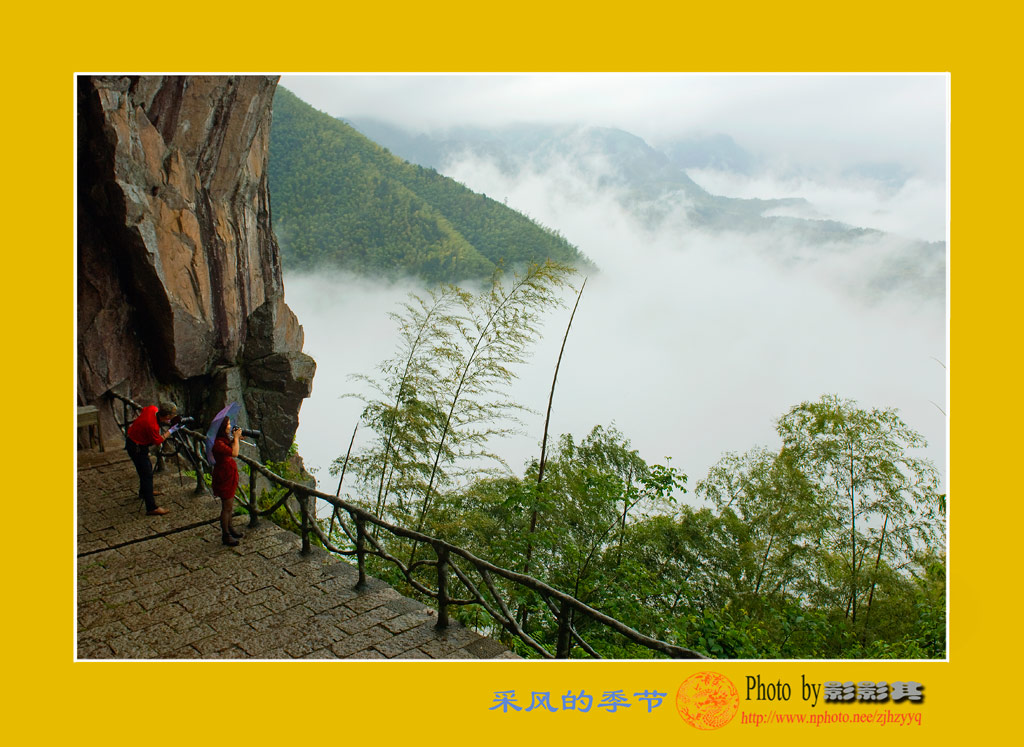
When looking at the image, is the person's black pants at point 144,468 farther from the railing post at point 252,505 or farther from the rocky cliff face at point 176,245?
the rocky cliff face at point 176,245

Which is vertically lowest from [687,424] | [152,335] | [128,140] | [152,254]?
[687,424]

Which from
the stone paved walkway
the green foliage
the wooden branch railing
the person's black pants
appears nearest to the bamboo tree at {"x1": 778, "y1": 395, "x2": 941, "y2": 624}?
the green foliage

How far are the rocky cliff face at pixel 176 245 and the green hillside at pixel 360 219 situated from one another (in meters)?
19.6

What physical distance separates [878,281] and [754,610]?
40.4 metres

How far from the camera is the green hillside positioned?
3381 centimetres

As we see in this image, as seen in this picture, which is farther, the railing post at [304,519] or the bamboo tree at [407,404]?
the bamboo tree at [407,404]

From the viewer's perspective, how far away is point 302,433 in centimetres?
3556

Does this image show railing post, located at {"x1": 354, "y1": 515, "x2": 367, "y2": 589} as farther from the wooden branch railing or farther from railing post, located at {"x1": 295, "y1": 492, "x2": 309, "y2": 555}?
railing post, located at {"x1": 295, "y1": 492, "x2": 309, "y2": 555}

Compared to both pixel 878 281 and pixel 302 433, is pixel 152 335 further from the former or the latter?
pixel 878 281

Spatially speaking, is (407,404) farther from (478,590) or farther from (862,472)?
(862,472)

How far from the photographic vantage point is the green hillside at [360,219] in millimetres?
33812

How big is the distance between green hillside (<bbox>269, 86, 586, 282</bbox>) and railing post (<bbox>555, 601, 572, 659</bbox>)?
2813cm

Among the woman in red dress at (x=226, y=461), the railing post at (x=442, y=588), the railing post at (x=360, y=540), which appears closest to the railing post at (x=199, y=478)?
the woman in red dress at (x=226, y=461)

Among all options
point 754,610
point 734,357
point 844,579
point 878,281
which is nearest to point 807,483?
point 844,579
